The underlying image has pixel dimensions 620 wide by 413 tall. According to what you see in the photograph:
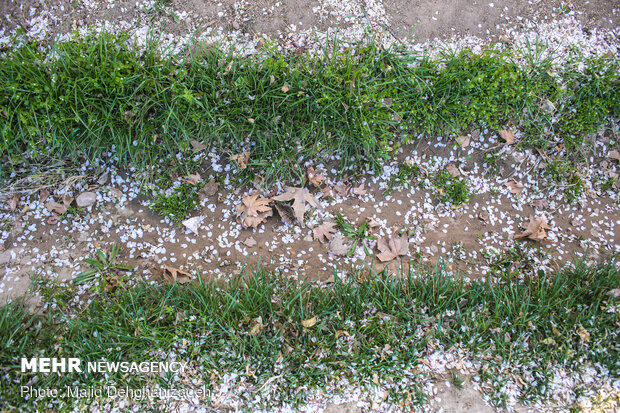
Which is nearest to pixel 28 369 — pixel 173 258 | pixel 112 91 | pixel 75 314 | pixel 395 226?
pixel 75 314

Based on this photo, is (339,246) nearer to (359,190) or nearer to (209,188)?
(359,190)

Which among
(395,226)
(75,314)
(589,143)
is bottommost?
(75,314)

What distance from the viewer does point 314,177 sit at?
12.4 ft

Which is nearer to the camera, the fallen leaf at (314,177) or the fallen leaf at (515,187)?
the fallen leaf at (314,177)

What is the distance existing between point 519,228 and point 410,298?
4.72 ft

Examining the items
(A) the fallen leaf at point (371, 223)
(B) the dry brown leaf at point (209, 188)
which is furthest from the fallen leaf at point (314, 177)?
(B) the dry brown leaf at point (209, 188)

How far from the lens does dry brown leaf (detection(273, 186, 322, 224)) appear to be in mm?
3619

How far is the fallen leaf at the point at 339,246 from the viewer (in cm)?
361

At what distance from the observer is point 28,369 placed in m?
2.94

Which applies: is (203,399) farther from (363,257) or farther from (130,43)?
(130,43)

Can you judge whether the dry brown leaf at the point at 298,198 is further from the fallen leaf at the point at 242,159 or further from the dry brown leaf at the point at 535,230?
the dry brown leaf at the point at 535,230

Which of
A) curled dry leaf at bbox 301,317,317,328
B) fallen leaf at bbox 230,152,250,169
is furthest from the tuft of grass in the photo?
curled dry leaf at bbox 301,317,317,328

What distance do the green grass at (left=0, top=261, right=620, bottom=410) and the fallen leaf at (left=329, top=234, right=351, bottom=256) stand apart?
383 mm

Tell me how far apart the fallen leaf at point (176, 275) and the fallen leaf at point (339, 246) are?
1315mm
